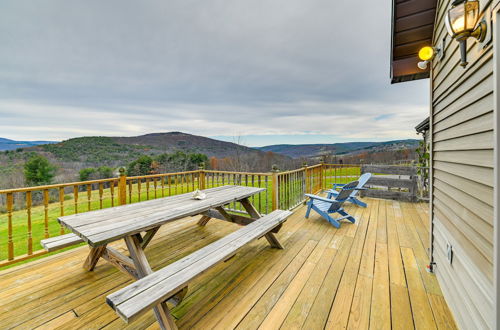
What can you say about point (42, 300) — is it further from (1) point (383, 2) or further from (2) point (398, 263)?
(1) point (383, 2)

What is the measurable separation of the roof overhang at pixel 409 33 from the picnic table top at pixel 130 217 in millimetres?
3367

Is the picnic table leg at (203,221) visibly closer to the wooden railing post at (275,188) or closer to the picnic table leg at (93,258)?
the wooden railing post at (275,188)

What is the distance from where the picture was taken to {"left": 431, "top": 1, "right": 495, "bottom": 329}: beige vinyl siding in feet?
3.69

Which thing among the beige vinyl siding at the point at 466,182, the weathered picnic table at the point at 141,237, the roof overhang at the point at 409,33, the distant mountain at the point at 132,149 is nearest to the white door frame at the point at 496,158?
the beige vinyl siding at the point at 466,182

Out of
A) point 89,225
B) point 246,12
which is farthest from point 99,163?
point 89,225

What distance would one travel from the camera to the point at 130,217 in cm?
198

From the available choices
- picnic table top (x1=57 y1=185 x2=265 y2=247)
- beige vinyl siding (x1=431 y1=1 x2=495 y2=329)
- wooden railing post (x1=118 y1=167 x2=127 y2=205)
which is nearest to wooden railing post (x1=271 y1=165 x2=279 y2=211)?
picnic table top (x1=57 y1=185 x2=265 y2=247)

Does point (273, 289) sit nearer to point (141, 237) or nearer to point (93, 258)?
point (141, 237)

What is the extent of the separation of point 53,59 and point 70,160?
1234cm

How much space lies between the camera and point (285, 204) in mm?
4598

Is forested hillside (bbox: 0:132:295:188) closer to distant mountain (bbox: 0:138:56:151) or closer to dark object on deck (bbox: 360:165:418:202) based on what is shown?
distant mountain (bbox: 0:138:56:151)

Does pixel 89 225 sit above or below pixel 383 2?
below

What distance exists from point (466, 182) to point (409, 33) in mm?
2484

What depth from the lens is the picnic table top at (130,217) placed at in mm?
1582
